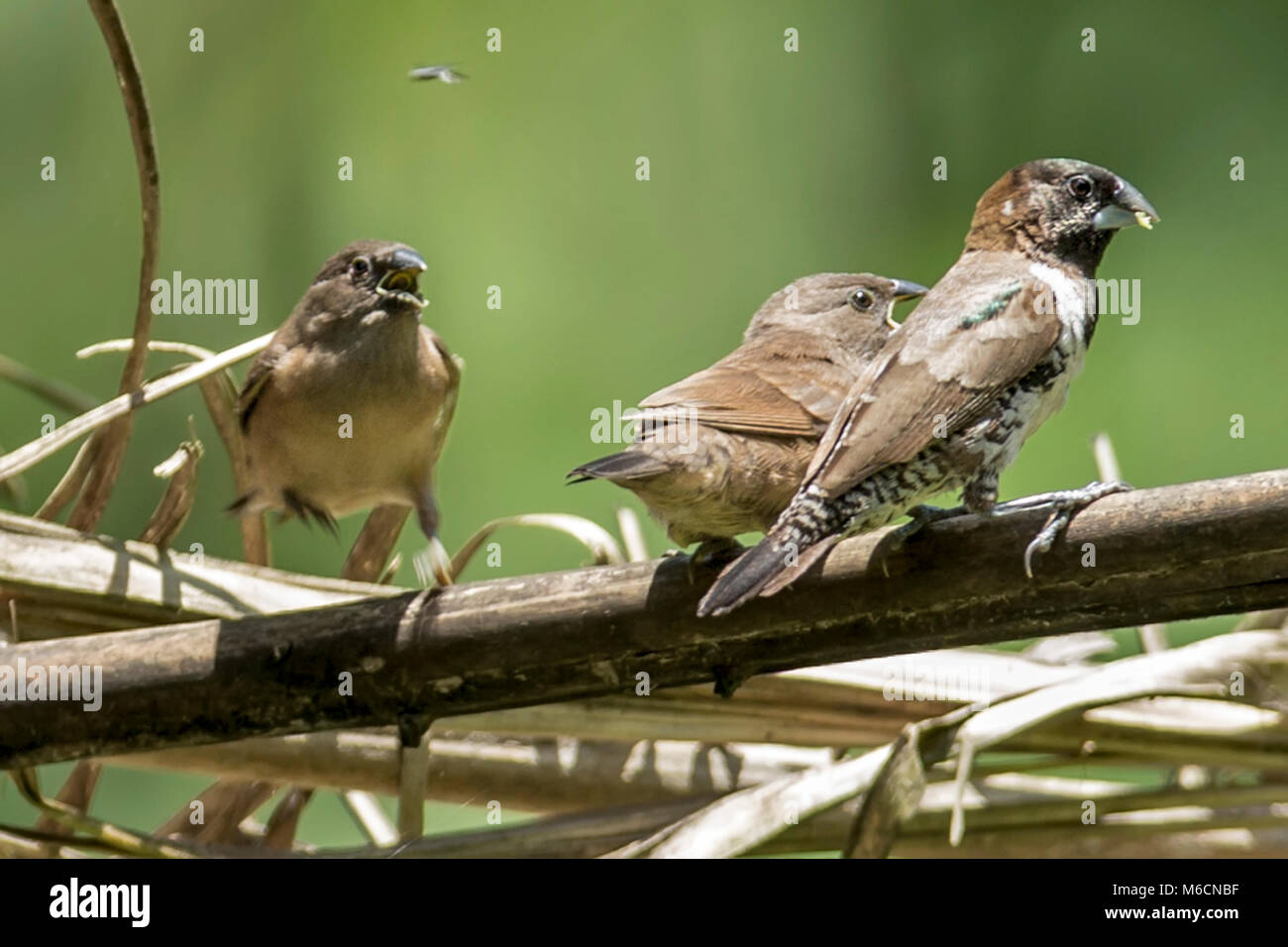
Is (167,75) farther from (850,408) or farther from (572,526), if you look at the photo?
(850,408)

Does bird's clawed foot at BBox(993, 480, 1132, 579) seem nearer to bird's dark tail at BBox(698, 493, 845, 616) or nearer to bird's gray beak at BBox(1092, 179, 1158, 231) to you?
bird's dark tail at BBox(698, 493, 845, 616)

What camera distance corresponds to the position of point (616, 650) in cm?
171

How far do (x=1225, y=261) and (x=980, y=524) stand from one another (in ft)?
7.47

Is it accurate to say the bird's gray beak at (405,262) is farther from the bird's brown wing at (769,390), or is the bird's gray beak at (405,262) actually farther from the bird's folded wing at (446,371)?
the bird's brown wing at (769,390)

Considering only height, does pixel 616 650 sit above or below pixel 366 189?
below

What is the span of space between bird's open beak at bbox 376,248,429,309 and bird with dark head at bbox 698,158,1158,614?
0.82 metres

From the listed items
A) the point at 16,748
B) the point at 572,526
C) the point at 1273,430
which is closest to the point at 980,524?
the point at 572,526

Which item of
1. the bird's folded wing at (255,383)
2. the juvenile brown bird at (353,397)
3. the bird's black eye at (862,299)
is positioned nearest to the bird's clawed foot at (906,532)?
the bird's black eye at (862,299)

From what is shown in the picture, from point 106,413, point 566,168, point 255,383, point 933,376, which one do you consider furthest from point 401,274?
point 566,168

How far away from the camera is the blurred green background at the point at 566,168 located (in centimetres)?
369

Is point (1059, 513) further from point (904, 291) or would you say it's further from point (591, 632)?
point (904, 291)

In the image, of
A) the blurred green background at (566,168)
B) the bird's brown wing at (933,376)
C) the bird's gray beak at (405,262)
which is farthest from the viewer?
the blurred green background at (566,168)

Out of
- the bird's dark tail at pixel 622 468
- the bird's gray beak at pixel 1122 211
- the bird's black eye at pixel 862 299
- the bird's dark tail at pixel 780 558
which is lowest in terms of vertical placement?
the bird's dark tail at pixel 780 558

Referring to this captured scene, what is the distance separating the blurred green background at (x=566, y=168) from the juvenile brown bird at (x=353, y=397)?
1.27 m
